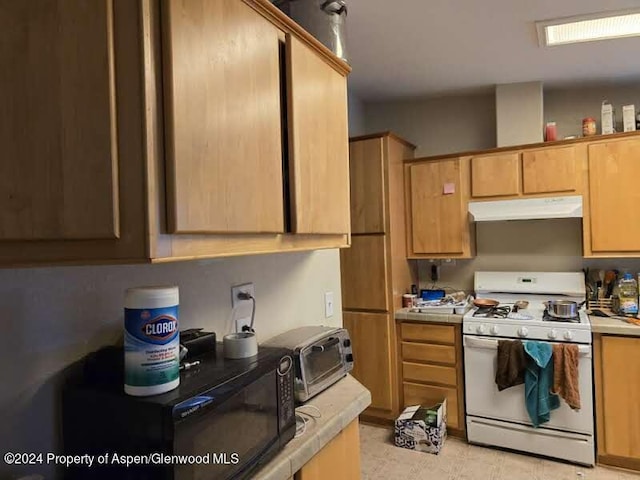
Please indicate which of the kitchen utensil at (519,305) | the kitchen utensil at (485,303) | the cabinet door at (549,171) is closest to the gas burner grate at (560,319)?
the kitchen utensil at (519,305)

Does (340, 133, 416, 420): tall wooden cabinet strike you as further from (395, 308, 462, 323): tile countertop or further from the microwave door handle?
the microwave door handle

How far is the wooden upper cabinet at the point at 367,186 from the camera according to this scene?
10.4 ft

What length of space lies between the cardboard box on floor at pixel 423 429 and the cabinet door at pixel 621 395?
3.27 ft

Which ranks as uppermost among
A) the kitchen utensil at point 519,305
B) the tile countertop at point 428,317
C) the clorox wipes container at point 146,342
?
the clorox wipes container at point 146,342

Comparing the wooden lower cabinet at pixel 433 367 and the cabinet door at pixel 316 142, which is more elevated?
the cabinet door at pixel 316 142

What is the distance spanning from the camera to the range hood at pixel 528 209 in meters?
2.81

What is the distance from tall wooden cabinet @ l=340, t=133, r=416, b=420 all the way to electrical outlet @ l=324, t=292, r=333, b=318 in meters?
1.11

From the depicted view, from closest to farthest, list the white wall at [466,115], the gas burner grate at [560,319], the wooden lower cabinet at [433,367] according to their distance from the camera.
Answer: the gas burner grate at [560,319], the wooden lower cabinet at [433,367], the white wall at [466,115]

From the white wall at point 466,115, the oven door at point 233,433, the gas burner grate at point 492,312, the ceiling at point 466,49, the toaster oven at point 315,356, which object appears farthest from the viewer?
the white wall at point 466,115

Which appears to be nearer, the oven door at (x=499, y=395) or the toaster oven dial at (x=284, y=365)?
the toaster oven dial at (x=284, y=365)

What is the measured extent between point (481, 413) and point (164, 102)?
2.89m

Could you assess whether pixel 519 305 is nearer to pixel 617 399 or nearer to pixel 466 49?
pixel 617 399

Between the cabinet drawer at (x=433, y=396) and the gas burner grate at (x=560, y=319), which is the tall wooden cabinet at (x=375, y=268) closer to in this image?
the cabinet drawer at (x=433, y=396)

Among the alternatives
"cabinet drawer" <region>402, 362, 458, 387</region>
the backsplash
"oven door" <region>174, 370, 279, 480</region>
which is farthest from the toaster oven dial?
the backsplash
